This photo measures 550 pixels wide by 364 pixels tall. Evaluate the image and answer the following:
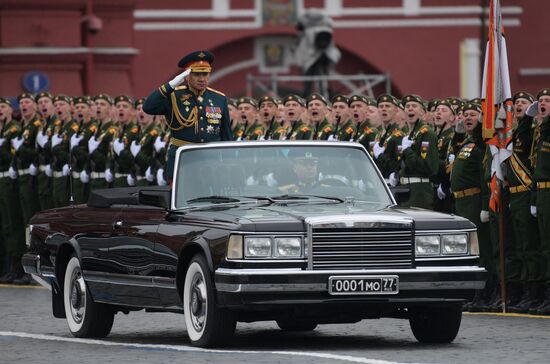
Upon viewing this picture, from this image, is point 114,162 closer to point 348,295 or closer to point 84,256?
point 84,256

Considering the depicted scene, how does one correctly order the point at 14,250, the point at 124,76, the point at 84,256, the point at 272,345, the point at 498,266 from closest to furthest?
the point at 272,345 < the point at 84,256 < the point at 498,266 < the point at 14,250 < the point at 124,76

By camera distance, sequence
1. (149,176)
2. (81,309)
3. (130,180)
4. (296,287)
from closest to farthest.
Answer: (296,287) < (81,309) < (149,176) < (130,180)

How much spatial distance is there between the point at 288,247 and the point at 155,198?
5.17 ft

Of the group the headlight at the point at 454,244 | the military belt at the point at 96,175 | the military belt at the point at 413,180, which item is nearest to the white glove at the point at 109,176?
the military belt at the point at 96,175

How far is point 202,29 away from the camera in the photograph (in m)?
63.7

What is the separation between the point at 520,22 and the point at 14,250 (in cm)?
3955

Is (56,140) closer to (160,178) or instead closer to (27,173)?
(27,173)

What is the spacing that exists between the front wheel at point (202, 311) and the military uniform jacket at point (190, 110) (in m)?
3.53

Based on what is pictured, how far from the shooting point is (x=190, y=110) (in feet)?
60.6

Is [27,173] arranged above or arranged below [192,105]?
below

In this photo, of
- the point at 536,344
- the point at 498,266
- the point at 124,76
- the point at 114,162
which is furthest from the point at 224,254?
the point at 124,76

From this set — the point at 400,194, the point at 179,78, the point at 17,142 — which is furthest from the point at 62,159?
the point at 400,194

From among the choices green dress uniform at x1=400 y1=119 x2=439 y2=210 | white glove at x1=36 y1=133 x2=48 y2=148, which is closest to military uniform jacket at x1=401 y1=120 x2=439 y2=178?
green dress uniform at x1=400 y1=119 x2=439 y2=210

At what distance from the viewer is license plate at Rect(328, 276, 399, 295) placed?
1450cm
